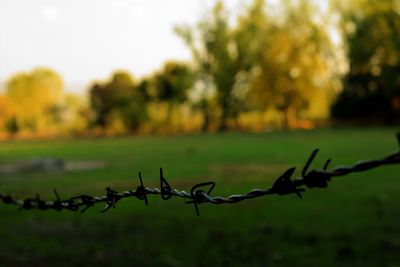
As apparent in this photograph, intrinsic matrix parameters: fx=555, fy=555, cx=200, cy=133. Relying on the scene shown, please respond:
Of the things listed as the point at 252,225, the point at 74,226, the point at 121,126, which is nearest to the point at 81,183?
the point at 74,226

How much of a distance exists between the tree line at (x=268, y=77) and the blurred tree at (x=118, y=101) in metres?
0.12

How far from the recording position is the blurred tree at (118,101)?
2633 inches

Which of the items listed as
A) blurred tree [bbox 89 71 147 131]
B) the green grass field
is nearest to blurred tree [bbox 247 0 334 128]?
blurred tree [bbox 89 71 147 131]

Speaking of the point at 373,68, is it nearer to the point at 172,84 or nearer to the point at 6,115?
the point at 172,84

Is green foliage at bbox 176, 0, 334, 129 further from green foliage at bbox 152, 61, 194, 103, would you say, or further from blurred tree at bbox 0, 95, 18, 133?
blurred tree at bbox 0, 95, 18, 133

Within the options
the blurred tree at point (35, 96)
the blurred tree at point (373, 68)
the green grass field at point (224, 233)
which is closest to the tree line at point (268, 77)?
the blurred tree at point (373, 68)

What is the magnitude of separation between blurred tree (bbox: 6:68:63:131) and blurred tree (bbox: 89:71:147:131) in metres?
13.3

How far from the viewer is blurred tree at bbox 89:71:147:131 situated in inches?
2633

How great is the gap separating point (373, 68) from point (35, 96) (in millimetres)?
52700

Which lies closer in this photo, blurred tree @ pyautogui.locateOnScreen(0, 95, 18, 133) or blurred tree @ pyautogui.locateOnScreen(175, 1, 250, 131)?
blurred tree @ pyautogui.locateOnScreen(175, 1, 250, 131)

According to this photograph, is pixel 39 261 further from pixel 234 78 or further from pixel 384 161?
pixel 234 78

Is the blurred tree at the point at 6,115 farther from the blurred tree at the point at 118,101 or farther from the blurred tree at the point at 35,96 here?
the blurred tree at the point at 118,101

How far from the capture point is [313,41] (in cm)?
6144

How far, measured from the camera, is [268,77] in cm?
6194
